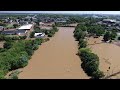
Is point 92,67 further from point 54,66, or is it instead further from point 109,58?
point 109,58

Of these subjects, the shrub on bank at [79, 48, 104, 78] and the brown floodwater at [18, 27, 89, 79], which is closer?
the shrub on bank at [79, 48, 104, 78]

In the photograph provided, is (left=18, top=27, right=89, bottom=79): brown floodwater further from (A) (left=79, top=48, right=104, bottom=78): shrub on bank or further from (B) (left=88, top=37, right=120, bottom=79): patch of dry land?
(B) (left=88, top=37, right=120, bottom=79): patch of dry land

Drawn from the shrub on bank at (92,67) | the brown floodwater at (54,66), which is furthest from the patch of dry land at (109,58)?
the brown floodwater at (54,66)

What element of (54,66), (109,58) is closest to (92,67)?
(54,66)

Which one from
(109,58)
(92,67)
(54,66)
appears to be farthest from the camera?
(109,58)

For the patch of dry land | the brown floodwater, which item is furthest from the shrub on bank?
the patch of dry land

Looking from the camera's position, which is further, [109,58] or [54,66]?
[109,58]

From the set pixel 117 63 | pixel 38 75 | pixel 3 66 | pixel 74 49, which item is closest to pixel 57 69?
pixel 38 75

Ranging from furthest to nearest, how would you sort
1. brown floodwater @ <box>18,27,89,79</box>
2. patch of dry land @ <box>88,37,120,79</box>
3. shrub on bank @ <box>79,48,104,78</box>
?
1. patch of dry land @ <box>88,37,120,79</box>
2. brown floodwater @ <box>18,27,89,79</box>
3. shrub on bank @ <box>79,48,104,78</box>
